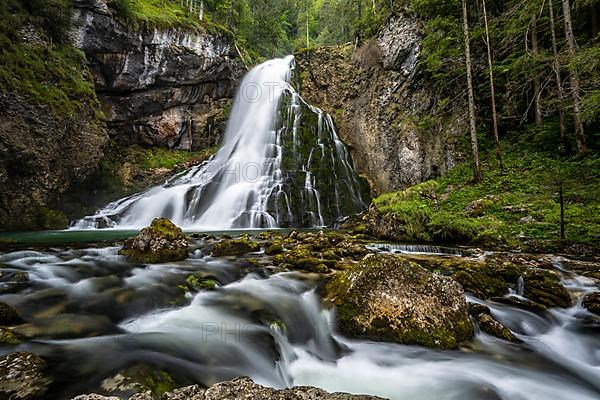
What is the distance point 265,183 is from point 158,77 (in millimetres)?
11315

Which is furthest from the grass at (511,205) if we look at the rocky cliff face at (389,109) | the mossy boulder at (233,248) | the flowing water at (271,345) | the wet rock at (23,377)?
the wet rock at (23,377)

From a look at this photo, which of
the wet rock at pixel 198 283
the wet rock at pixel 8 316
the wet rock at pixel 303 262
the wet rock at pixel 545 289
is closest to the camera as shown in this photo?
the wet rock at pixel 8 316

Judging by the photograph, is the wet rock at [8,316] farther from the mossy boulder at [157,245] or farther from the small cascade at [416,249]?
the small cascade at [416,249]

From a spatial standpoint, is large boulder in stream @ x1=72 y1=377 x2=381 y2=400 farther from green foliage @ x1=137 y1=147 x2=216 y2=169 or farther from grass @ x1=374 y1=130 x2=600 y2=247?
green foliage @ x1=137 y1=147 x2=216 y2=169

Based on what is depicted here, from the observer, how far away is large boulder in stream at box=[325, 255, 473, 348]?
3.59 metres

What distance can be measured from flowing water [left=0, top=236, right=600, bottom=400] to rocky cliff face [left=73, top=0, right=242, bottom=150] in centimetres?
1770

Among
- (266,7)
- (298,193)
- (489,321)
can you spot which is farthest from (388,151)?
(266,7)

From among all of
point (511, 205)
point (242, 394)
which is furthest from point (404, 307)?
point (511, 205)

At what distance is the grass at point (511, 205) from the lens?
7785 millimetres

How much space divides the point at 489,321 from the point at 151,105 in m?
23.0

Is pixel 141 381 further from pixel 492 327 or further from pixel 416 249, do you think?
pixel 416 249

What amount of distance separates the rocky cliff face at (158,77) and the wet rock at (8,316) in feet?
61.4

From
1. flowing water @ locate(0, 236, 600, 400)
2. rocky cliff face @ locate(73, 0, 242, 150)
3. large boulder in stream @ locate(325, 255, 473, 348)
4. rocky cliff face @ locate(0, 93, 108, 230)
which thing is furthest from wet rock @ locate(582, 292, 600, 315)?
rocky cliff face @ locate(73, 0, 242, 150)

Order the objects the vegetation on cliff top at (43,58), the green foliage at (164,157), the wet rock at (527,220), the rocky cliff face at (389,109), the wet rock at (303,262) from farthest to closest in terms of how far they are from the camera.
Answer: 1. the green foliage at (164,157)
2. the rocky cliff face at (389,109)
3. the vegetation on cliff top at (43,58)
4. the wet rock at (527,220)
5. the wet rock at (303,262)
